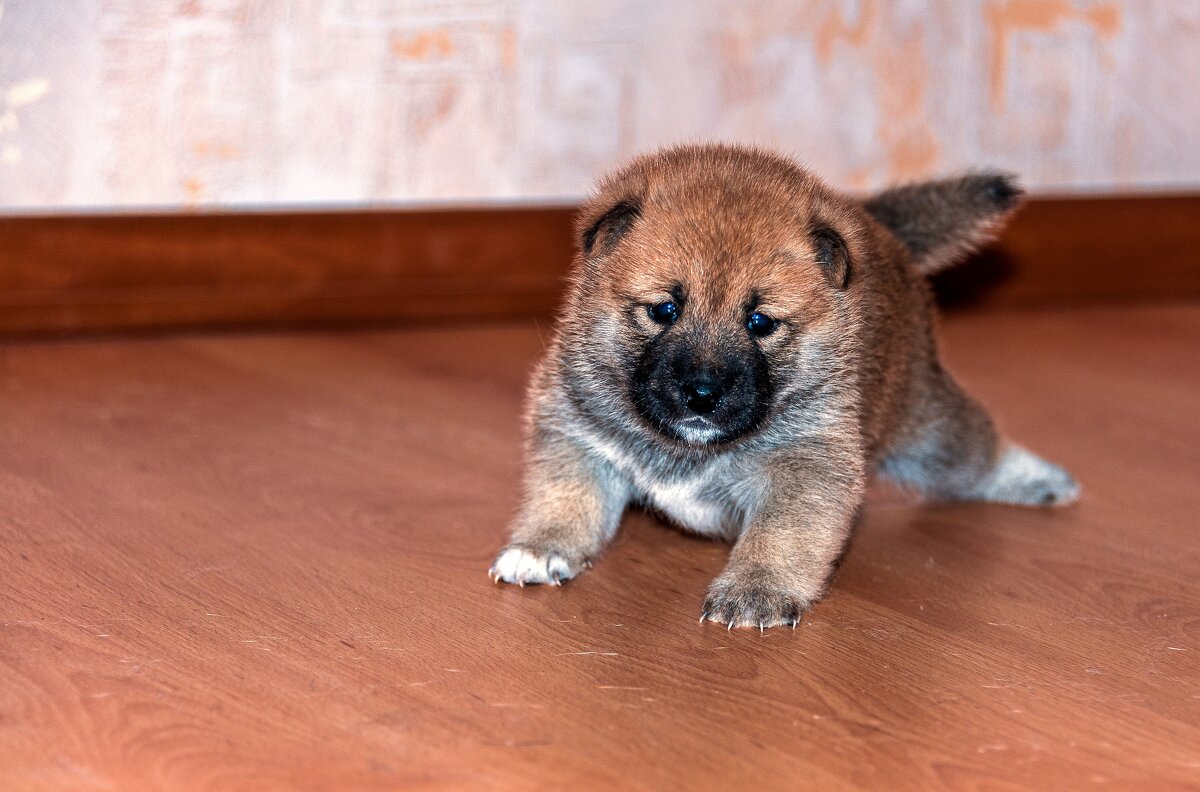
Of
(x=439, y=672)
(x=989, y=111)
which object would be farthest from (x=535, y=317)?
(x=439, y=672)

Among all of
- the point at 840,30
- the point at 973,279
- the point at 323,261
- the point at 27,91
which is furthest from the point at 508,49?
the point at 973,279

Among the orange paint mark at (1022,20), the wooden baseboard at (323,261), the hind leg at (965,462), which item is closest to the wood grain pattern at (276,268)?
the wooden baseboard at (323,261)

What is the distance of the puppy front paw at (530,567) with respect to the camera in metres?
2.24

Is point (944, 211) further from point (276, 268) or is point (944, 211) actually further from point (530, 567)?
point (276, 268)

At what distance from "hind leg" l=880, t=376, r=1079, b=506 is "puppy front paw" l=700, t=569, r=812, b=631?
0.61m

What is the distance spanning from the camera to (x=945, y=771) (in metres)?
1.64

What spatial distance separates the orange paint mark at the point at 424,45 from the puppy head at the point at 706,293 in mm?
1877

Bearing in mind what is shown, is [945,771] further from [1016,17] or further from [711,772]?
[1016,17]

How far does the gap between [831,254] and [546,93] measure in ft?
6.93

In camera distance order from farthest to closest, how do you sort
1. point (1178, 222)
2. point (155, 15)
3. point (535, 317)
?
point (1178, 222)
point (535, 317)
point (155, 15)

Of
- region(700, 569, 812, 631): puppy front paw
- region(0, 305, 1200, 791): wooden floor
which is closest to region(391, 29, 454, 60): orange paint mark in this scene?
region(0, 305, 1200, 791): wooden floor

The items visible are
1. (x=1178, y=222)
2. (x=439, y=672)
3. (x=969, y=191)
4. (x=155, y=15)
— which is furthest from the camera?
(x=1178, y=222)

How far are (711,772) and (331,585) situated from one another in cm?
83

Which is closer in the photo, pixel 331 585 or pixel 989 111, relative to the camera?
pixel 331 585
